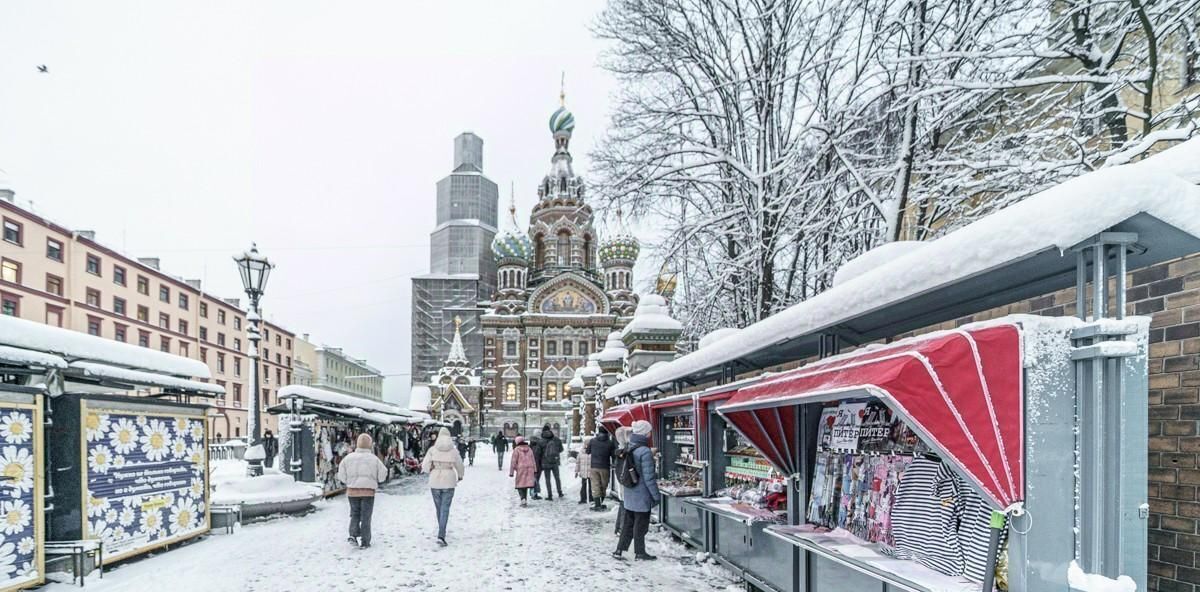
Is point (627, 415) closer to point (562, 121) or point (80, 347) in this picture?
point (80, 347)

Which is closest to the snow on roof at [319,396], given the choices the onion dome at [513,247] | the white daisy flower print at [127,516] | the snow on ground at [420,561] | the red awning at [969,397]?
the snow on ground at [420,561]

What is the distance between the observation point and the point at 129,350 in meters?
8.10

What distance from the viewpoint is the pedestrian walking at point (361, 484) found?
30.0 feet

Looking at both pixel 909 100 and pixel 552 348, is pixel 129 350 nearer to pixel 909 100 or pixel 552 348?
pixel 909 100

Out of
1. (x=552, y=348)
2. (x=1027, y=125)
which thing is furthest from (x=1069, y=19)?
(x=552, y=348)

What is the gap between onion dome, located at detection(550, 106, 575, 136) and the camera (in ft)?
227

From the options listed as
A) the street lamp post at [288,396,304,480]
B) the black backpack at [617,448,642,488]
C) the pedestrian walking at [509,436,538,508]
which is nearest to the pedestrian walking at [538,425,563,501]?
the pedestrian walking at [509,436,538,508]

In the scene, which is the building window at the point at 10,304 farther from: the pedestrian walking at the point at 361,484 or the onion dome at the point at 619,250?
the onion dome at the point at 619,250

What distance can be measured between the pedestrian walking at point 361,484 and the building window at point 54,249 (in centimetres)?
3823

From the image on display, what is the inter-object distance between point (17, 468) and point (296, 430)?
7674 millimetres

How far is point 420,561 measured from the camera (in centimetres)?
836

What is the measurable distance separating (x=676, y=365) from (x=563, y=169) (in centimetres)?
5971

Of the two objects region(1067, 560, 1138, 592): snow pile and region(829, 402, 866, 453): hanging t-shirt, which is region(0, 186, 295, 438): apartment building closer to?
region(829, 402, 866, 453): hanging t-shirt

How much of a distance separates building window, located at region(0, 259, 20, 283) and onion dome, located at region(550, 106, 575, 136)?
1851 inches
